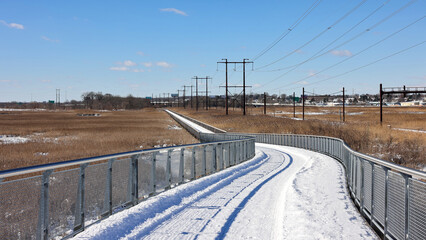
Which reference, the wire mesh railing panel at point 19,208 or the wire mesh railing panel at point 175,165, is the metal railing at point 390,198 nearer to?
the wire mesh railing panel at point 175,165

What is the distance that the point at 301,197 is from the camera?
39.7 ft

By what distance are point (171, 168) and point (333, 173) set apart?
9.45 m

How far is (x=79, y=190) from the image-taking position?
303 inches

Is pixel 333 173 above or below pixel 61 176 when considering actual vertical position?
below

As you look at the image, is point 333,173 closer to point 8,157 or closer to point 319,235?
point 319,235

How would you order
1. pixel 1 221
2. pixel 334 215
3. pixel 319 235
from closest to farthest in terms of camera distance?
pixel 1 221 → pixel 319 235 → pixel 334 215

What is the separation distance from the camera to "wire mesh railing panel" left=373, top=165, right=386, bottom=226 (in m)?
8.04

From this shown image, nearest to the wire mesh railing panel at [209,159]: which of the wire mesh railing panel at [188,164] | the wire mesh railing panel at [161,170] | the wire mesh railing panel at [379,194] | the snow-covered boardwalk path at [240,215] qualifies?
the wire mesh railing panel at [188,164]

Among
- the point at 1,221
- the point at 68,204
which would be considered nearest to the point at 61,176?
the point at 68,204

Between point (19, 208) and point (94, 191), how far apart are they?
85.5 inches

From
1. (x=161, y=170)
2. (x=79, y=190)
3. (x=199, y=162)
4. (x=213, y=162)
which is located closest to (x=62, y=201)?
(x=79, y=190)

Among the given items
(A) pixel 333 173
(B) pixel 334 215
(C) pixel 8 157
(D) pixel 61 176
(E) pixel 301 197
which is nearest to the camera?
(D) pixel 61 176

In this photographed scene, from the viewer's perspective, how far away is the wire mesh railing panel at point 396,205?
22.4 ft

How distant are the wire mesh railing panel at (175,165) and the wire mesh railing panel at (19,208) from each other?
6.26m
